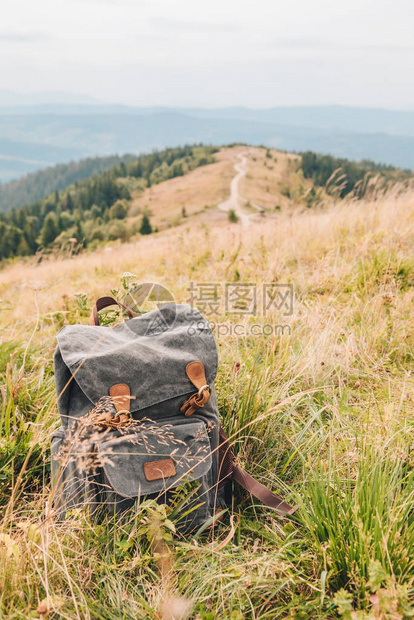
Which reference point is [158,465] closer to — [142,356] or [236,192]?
[142,356]

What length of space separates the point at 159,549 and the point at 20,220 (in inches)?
3262

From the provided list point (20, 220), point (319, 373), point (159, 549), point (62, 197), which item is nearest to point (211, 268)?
point (319, 373)

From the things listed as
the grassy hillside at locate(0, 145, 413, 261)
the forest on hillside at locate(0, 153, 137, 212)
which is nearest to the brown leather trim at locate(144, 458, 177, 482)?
the grassy hillside at locate(0, 145, 413, 261)

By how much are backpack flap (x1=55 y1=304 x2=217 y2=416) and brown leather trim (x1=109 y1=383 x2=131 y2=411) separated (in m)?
0.02

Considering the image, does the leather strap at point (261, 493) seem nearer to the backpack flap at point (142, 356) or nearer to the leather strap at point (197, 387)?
the leather strap at point (197, 387)

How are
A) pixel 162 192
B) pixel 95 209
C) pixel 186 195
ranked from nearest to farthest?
pixel 186 195 → pixel 95 209 → pixel 162 192

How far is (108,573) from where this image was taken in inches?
57.1

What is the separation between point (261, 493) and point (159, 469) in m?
0.47

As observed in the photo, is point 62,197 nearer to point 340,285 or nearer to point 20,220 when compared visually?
point 20,220

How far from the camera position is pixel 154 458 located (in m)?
1.70

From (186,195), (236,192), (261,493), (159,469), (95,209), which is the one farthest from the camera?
(95,209)

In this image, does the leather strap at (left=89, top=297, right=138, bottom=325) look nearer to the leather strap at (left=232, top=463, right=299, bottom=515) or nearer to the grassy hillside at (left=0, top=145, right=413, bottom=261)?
the leather strap at (left=232, top=463, right=299, bottom=515)

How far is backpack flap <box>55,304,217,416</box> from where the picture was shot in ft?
5.58

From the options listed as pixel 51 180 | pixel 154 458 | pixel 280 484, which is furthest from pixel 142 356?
pixel 51 180
